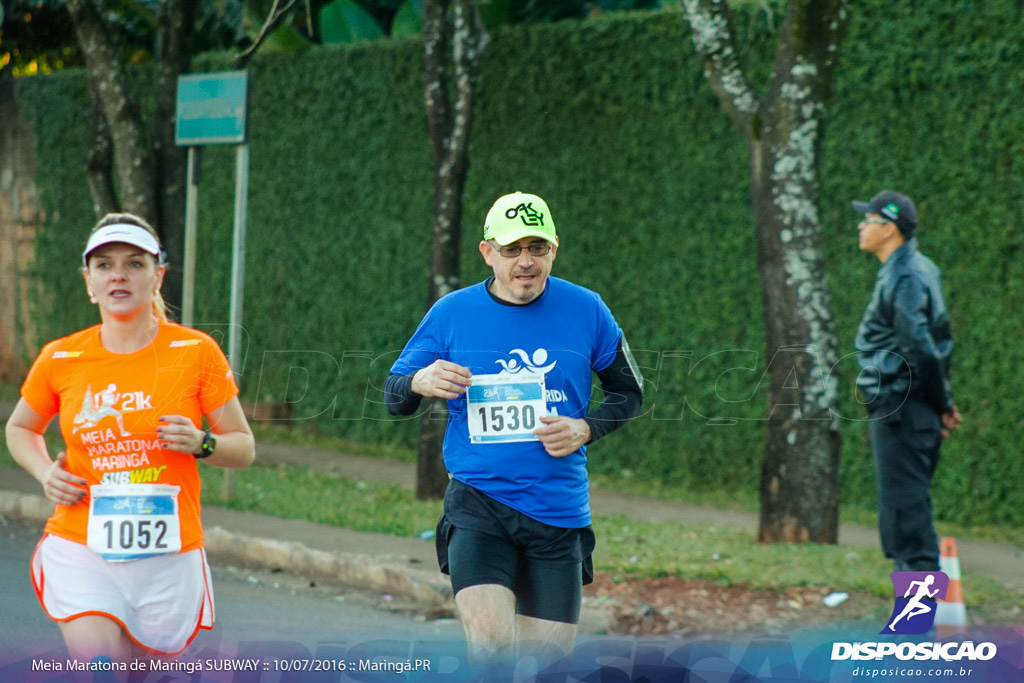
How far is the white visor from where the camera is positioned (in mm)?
4285

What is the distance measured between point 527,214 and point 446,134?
6.37 meters

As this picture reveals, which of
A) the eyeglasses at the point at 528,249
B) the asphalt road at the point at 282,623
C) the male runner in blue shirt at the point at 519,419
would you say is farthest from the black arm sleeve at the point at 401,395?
the asphalt road at the point at 282,623

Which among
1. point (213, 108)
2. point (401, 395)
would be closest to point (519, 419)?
point (401, 395)

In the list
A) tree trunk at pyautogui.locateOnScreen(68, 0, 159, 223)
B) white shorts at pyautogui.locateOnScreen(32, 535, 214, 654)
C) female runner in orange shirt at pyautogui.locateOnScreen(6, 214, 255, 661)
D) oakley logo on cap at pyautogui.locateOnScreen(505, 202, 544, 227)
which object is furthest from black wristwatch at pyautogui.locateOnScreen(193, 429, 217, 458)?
tree trunk at pyautogui.locateOnScreen(68, 0, 159, 223)

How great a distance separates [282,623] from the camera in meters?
7.17

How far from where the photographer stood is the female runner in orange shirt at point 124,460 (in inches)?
163

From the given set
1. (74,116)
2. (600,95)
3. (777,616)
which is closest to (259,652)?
(777,616)

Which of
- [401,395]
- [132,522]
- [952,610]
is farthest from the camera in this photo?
[952,610]

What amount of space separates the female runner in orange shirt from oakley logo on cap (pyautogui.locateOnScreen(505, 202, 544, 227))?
1.14m

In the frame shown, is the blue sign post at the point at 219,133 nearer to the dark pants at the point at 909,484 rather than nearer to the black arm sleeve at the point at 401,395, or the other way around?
the dark pants at the point at 909,484

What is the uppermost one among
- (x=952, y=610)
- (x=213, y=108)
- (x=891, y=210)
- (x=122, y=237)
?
(x=213, y=108)

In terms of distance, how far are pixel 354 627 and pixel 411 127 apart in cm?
782

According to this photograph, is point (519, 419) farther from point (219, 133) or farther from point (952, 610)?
point (219, 133)

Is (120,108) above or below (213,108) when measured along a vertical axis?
above
